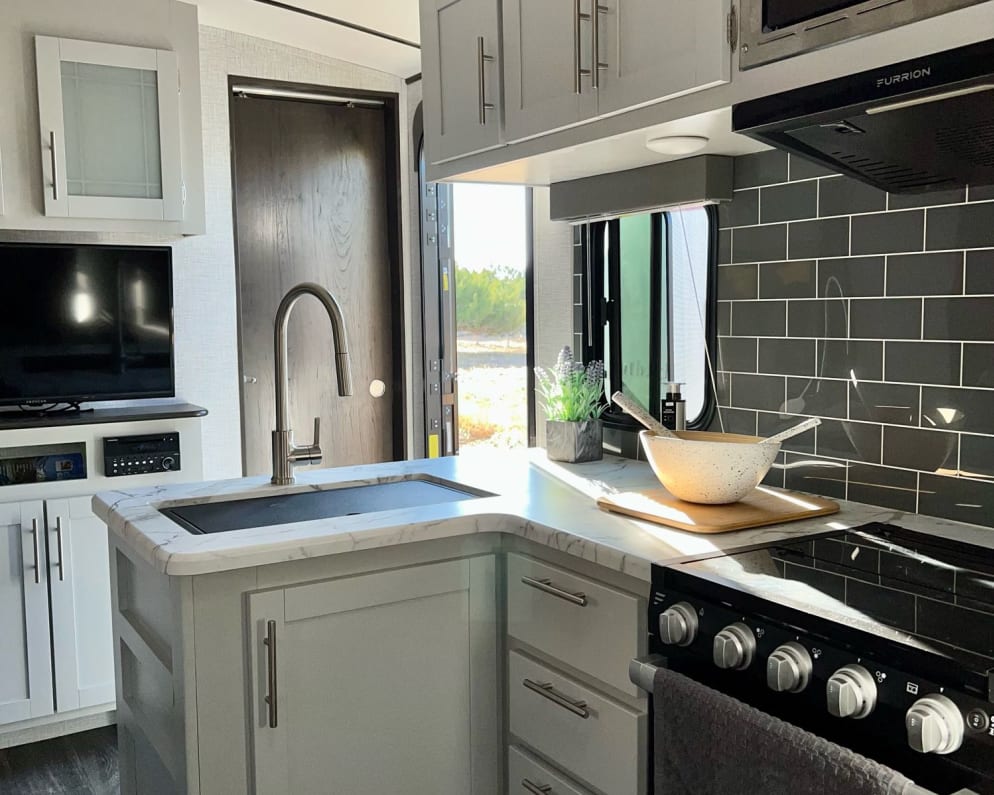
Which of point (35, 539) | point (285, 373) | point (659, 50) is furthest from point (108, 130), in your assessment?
point (659, 50)

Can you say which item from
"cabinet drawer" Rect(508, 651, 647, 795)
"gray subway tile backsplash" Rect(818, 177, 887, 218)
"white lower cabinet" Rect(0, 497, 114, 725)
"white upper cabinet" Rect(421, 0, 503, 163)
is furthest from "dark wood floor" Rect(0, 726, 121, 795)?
"gray subway tile backsplash" Rect(818, 177, 887, 218)

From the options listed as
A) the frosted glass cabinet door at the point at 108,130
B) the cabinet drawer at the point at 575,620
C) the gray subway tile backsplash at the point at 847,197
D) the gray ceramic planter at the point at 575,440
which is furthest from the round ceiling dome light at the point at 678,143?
the frosted glass cabinet door at the point at 108,130

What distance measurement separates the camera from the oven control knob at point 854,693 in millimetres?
1249

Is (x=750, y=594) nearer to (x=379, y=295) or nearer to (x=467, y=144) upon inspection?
(x=467, y=144)

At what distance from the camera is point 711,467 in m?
1.92

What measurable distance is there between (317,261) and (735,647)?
9.79 feet

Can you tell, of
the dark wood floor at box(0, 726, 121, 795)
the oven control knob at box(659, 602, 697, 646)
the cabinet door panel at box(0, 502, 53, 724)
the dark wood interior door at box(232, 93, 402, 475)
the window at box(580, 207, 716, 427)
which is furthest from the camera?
the dark wood interior door at box(232, 93, 402, 475)

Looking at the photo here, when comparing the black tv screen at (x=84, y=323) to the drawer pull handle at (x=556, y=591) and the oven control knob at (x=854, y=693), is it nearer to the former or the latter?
the drawer pull handle at (x=556, y=591)

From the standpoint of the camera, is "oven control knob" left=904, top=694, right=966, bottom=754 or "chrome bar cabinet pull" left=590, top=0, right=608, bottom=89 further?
"chrome bar cabinet pull" left=590, top=0, right=608, bottom=89

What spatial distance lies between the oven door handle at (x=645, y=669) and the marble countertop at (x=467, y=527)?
136mm

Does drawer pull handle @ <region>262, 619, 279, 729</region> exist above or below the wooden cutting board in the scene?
below

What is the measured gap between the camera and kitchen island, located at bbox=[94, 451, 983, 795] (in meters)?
1.74

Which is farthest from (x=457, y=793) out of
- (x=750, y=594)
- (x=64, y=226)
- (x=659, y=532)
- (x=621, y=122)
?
(x=64, y=226)

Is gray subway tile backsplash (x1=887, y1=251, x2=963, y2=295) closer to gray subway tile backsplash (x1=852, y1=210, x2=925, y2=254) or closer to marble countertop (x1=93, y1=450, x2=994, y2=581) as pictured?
gray subway tile backsplash (x1=852, y1=210, x2=925, y2=254)
